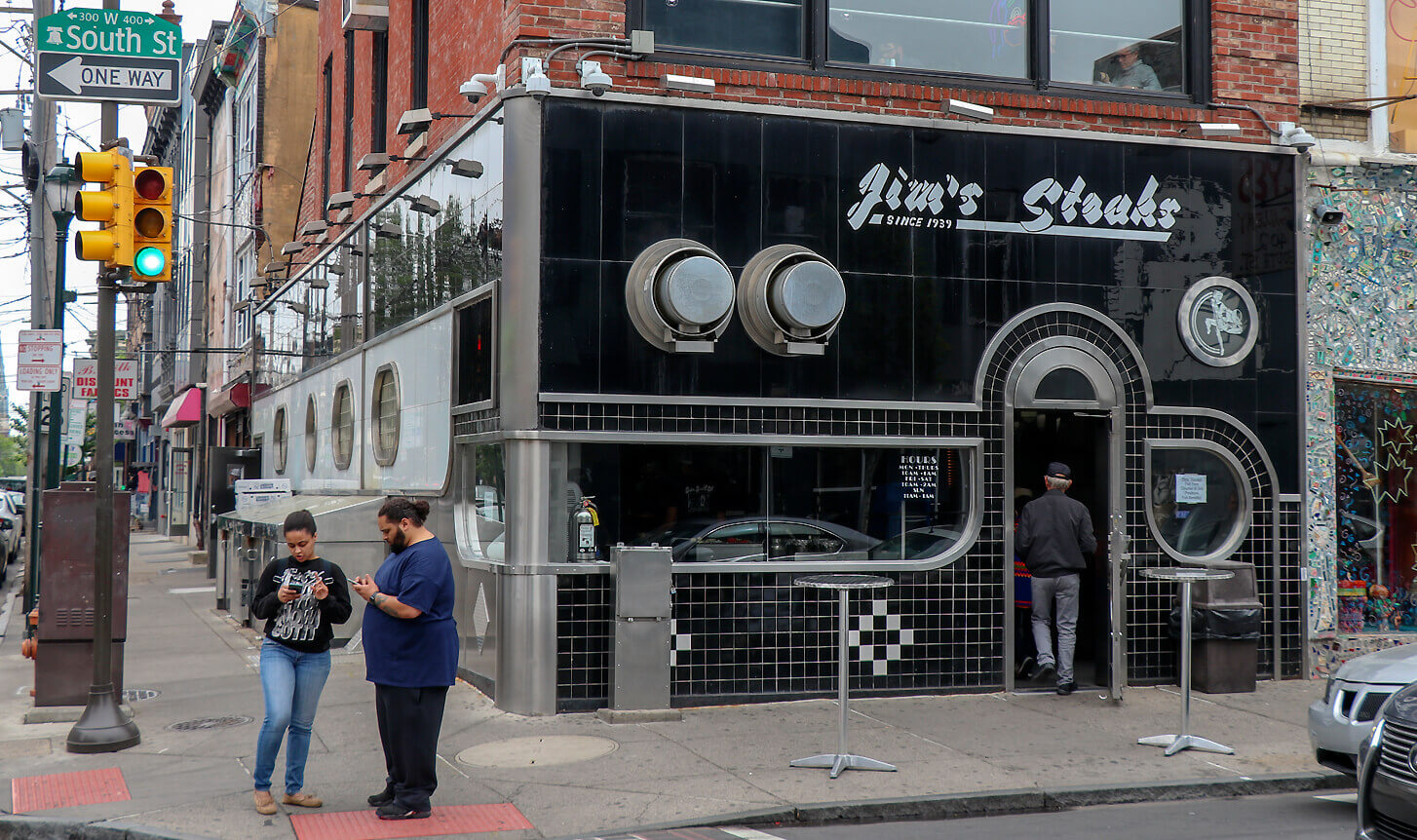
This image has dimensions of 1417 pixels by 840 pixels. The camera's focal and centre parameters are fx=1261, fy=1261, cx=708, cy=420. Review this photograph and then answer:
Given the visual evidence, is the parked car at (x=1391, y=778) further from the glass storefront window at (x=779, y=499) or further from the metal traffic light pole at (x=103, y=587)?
the metal traffic light pole at (x=103, y=587)

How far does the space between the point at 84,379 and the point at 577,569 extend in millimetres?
14877

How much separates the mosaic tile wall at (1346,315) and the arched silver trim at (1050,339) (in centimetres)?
184

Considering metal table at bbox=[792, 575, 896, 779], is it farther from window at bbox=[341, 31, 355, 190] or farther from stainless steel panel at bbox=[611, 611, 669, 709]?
window at bbox=[341, 31, 355, 190]

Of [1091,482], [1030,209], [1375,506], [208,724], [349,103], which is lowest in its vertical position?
[208,724]

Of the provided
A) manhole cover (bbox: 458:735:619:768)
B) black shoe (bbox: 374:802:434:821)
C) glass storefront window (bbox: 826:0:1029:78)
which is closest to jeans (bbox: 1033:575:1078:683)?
manhole cover (bbox: 458:735:619:768)

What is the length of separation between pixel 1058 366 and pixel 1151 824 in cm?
496

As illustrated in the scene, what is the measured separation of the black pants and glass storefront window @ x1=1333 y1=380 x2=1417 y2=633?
929 cm

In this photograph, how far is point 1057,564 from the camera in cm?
1063

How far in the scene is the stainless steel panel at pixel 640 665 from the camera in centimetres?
966

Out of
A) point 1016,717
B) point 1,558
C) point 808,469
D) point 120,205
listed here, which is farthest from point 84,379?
point 1016,717

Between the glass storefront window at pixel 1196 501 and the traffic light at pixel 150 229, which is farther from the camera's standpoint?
the glass storefront window at pixel 1196 501

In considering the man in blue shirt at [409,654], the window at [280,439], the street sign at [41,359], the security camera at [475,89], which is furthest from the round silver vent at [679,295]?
the window at [280,439]

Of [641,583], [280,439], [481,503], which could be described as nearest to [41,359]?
[280,439]

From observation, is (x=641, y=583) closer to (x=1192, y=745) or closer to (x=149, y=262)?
(x=1192, y=745)
